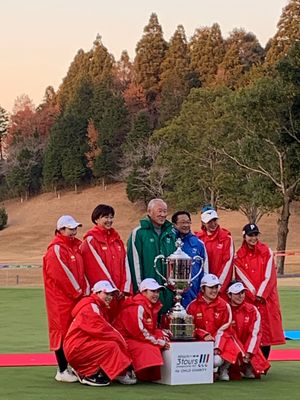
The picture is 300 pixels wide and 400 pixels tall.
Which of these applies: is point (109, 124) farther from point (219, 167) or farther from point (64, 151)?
point (219, 167)

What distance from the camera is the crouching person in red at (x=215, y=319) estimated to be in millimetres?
9008

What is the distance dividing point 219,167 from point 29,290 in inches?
792

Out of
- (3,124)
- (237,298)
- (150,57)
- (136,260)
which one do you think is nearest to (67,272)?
(136,260)

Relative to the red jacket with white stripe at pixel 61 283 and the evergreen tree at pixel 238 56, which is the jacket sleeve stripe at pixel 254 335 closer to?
the red jacket with white stripe at pixel 61 283

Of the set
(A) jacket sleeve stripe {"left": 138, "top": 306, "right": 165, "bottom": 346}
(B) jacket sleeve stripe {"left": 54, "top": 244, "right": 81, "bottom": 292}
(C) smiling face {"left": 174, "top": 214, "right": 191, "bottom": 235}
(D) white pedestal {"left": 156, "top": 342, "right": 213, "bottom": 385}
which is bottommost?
(D) white pedestal {"left": 156, "top": 342, "right": 213, "bottom": 385}

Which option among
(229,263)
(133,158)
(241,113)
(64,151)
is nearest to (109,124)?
(64,151)

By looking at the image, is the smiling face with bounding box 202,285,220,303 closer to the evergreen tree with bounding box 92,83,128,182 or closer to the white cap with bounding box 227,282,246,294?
the white cap with bounding box 227,282,246,294

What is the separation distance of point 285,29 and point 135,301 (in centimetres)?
6550

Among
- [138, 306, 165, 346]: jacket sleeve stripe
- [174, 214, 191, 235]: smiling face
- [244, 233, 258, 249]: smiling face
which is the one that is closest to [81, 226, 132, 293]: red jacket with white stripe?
[138, 306, 165, 346]: jacket sleeve stripe

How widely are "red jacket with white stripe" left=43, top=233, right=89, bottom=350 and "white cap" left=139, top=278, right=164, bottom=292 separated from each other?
0.57m

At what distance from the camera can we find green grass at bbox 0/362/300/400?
7.97 meters

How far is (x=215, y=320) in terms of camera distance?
914cm

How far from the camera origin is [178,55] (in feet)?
256

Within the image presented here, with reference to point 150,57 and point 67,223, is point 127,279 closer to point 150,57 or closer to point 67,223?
point 67,223
